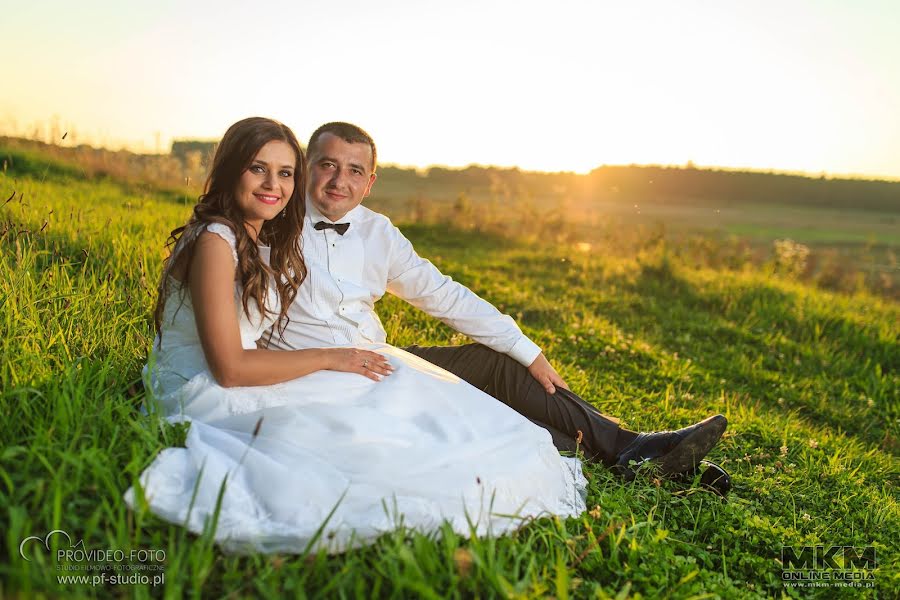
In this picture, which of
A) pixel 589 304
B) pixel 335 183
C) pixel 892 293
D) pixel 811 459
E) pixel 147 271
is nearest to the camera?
pixel 335 183

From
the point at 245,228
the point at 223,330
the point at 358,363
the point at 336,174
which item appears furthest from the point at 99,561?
the point at 336,174

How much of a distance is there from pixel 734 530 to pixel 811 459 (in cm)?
146

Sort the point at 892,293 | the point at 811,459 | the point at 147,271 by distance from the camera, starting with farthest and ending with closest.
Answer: the point at 892,293 < the point at 147,271 < the point at 811,459

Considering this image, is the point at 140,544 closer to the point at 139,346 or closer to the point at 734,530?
the point at 139,346

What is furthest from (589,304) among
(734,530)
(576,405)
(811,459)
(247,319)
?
(247,319)

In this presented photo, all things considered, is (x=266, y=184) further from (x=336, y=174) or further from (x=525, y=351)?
(x=525, y=351)

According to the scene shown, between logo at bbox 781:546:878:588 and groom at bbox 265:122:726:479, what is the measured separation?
0.62 metres

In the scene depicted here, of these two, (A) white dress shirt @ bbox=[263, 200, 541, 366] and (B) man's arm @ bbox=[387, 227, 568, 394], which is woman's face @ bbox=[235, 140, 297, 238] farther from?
(B) man's arm @ bbox=[387, 227, 568, 394]

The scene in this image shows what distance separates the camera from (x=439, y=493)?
8.36 feet

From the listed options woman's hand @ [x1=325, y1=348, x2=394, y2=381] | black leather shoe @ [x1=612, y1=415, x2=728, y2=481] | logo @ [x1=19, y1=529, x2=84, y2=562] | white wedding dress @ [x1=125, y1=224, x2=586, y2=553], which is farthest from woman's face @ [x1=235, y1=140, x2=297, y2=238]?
black leather shoe @ [x1=612, y1=415, x2=728, y2=481]

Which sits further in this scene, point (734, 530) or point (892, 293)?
point (892, 293)

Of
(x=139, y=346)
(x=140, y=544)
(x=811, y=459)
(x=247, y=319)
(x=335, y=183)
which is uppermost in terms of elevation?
(x=335, y=183)

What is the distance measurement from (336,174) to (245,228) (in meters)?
0.83

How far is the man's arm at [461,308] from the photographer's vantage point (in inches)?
151
